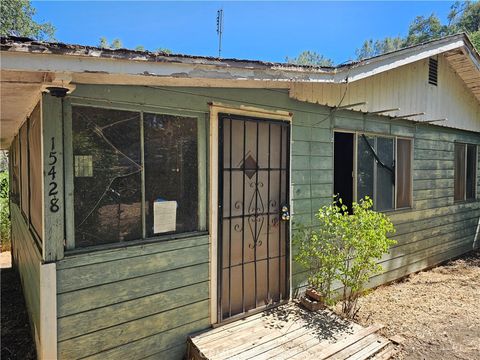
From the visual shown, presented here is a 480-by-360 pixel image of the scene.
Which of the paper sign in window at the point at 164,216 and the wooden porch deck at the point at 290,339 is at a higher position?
the paper sign in window at the point at 164,216

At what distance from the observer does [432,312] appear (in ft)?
13.3

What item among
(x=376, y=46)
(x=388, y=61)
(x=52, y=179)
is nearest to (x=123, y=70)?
(x=52, y=179)

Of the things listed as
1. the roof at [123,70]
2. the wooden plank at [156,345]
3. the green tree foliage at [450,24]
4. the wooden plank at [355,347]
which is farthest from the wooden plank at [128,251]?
the green tree foliage at [450,24]

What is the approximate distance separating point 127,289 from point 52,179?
1034 millimetres

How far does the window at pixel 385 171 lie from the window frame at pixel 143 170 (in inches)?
100

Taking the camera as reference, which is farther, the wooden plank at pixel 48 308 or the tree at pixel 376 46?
the tree at pixel 376 46

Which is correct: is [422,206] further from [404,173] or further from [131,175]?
[131,175]

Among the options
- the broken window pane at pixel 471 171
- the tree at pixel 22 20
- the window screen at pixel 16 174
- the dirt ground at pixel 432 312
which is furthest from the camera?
the tree at pixel 22 20

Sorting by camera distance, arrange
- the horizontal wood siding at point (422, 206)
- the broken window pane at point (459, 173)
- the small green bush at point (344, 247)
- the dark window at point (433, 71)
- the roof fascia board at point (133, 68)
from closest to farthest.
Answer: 1. the roof fascia board at point (133, 68)
2. the small green bush at point (344, 247)
3. the horizontal wood siding at point (422, 206)
4. the dark window at point (433, 71)
5. the broken window pane at point (459, 173)

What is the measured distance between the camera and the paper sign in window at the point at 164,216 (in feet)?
8.53

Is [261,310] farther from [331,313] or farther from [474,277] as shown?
[474,277]

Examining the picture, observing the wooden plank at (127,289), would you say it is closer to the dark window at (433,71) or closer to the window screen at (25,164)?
the window screen at (25,164)

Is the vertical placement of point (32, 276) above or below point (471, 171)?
below

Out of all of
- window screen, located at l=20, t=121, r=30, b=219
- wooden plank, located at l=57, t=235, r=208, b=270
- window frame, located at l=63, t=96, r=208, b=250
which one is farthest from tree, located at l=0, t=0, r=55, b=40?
wooden plank, located at l=57, t=235, r=208, b=270
